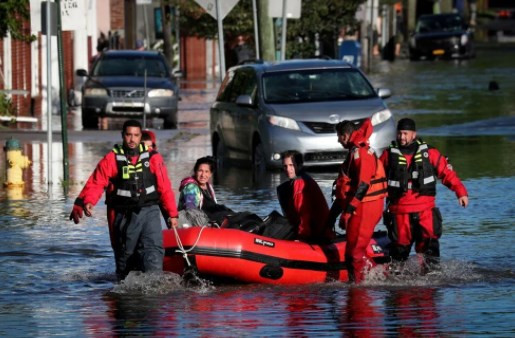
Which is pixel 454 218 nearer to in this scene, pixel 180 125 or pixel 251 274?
pixel 251 274

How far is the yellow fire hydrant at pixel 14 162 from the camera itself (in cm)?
2025

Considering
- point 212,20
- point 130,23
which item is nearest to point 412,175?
point 212,20

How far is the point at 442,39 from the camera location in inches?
2650

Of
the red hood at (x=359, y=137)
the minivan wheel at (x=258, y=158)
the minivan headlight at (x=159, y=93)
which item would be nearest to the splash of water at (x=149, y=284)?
the red hood at (x=359, y=137)

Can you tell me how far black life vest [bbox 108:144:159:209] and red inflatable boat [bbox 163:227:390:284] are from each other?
0.50 m

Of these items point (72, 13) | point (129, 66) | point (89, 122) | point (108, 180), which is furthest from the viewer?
point (129, 66)

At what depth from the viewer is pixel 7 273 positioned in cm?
1344

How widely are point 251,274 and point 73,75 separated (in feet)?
98.0

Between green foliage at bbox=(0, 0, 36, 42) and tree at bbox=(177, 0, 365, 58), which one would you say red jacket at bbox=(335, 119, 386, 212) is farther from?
tree at bbox=(177, 0, 365, 58)

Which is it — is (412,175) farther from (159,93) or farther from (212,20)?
(212,20)

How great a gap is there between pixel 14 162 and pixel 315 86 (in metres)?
4.72

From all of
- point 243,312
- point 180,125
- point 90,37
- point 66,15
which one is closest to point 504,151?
point 66,15

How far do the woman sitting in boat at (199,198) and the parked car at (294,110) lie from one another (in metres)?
8.68

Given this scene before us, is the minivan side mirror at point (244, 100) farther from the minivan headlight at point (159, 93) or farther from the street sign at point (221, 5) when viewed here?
the minivan headlight at point (159, 93)
